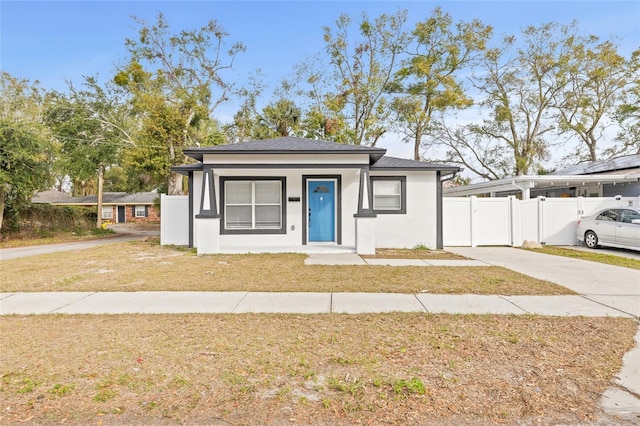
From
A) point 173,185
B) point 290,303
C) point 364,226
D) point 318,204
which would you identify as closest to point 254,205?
point 318,204

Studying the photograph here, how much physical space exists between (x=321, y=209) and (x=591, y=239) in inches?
374

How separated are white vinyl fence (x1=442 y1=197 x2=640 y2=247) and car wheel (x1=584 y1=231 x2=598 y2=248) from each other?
25.3 inches

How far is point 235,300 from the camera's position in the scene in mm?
5234

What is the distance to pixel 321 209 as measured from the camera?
12156 mm

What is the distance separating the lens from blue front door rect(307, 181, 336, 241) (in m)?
12.1

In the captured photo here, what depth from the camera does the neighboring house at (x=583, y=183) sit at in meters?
13.6

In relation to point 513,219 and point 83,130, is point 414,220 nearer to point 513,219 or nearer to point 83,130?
point 513,219

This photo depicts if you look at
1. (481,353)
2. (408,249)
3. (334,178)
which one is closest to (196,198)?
(334,178)

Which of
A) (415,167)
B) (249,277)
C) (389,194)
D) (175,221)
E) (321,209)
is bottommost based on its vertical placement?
(249,277)

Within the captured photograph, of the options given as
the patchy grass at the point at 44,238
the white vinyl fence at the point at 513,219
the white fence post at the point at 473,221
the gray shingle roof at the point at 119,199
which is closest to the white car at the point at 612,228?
the white vinyl fence at the point at 513,219

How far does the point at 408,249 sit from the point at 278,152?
18.0ft

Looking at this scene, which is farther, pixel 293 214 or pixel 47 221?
pixel 47 221

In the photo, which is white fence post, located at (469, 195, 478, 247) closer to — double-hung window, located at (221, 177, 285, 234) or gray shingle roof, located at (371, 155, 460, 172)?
A: gray shingle roof, located at (371, 155, 460, 172)

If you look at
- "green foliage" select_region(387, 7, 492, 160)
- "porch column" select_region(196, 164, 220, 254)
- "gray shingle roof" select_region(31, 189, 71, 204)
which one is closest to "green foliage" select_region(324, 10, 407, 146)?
"green foliage" select_region(387, 7, 492, 160)
